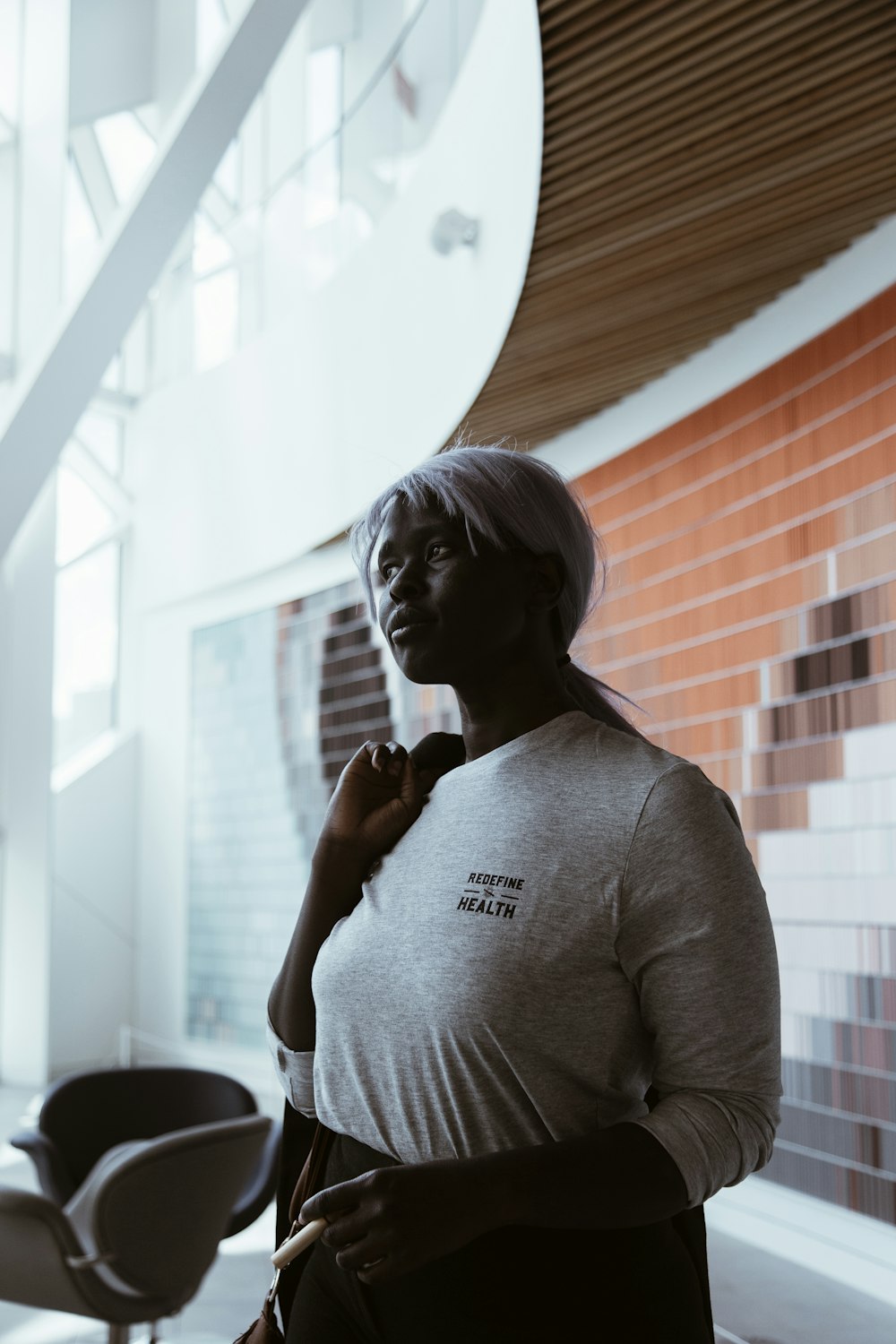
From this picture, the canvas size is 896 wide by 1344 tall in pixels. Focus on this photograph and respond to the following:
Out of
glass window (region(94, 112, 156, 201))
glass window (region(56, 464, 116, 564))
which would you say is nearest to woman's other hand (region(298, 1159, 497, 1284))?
glass window (region(56, 464, 116, 564))

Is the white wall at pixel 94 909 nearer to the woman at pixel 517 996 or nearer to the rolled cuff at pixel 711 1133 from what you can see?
the woman at pixel 517 996

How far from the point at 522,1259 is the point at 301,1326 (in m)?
0.34

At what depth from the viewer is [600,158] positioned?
4.45m

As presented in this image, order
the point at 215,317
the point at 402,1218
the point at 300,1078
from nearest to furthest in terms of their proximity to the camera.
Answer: the point at 402,1218
the point at 300,1078
the point at 215,317

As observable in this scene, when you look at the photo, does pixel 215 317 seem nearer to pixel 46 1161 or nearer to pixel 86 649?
pixel 86 649

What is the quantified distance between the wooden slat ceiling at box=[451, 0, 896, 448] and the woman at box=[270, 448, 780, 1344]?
2814 millimetres

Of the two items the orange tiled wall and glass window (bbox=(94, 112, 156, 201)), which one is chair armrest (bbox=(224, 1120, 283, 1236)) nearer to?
the orange tiled wall

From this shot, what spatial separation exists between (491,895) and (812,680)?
449 cm

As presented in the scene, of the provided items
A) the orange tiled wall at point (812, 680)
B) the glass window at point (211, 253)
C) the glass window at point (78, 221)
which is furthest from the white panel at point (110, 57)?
the orange tiled wall at point (812, 680)

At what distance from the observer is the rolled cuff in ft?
4.11

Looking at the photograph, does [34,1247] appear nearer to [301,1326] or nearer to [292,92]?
[301,1326]

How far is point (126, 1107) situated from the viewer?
5203 millimetres

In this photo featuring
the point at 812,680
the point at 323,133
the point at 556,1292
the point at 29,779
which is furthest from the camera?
the point at 323,133

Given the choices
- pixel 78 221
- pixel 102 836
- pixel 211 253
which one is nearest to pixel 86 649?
pixel 102 836
